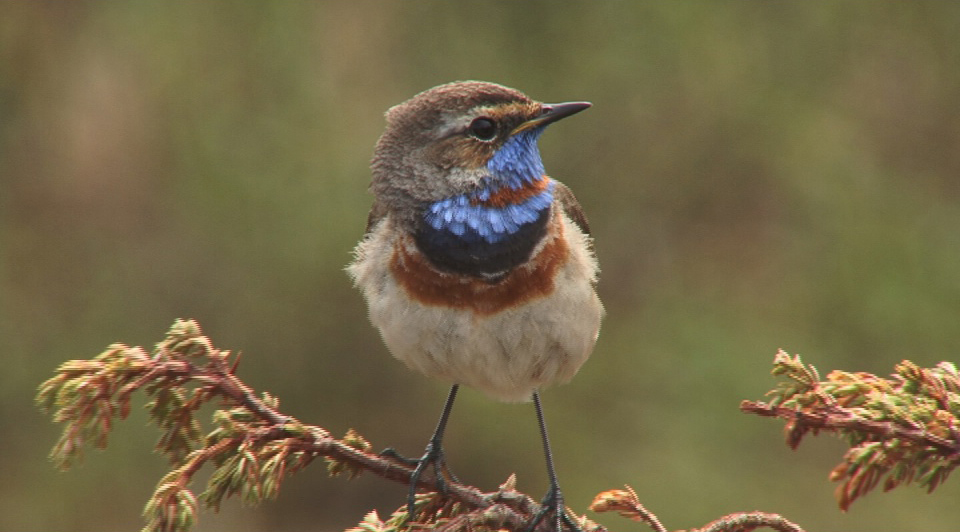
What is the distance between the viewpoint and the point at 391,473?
10.1 ft

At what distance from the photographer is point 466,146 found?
4.17 meters

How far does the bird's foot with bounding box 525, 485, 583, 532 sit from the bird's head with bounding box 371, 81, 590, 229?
1127mm

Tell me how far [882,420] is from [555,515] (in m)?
1.28

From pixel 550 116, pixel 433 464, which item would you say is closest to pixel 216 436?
pixel 433 464

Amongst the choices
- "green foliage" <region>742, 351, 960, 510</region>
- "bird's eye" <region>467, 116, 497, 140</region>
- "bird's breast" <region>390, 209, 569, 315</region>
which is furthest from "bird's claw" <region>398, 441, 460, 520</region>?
"bird's eye" <region>467, 116, 497, 140</region>

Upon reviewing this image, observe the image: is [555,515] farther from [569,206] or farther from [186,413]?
[569,206]

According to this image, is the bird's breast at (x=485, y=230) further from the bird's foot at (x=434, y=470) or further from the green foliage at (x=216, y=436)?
the green foliage at (x=216, y=436)

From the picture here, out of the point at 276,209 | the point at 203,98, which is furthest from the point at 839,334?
the point at 203,98

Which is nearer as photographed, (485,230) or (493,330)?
(493,330)

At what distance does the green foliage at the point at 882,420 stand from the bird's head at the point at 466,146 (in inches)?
66.1

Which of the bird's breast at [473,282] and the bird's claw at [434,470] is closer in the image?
the bird's claw at [434,470]

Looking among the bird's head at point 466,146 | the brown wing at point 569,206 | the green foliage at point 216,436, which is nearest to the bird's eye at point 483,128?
the bird's head at point 466,146

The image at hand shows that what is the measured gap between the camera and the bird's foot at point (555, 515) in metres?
3.08

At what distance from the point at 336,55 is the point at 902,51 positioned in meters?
3.65
